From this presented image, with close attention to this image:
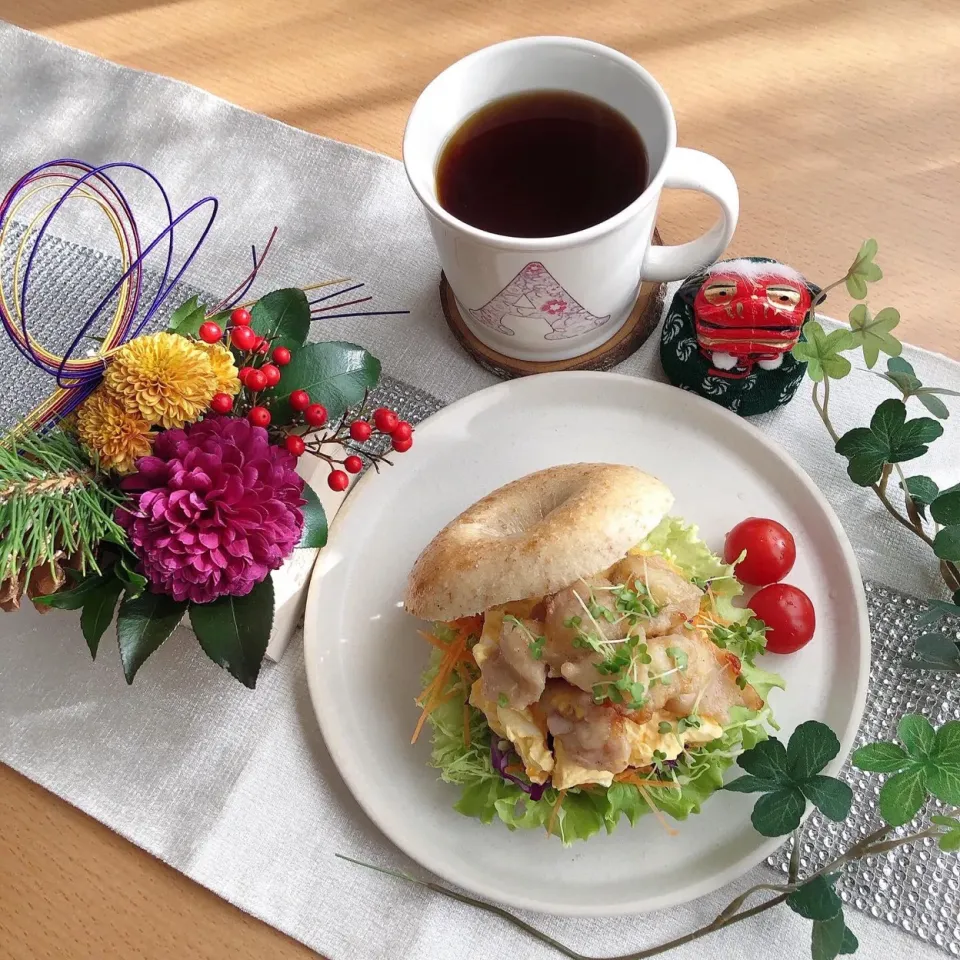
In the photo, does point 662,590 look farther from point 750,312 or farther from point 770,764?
point 750,312

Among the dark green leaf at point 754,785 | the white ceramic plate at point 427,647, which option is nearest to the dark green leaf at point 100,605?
the white ceramic plate at point 427,647

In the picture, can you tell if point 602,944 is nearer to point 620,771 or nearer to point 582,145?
point 620,771

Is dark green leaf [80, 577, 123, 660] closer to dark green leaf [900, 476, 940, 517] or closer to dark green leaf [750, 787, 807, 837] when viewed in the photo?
dark green leaf [750, 787, 807, 837]

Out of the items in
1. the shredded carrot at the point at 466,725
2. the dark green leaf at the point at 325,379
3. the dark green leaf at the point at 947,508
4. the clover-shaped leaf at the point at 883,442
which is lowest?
the shredded carrot at the point at 466,725

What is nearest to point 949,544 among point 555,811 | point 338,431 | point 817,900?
point 817,900

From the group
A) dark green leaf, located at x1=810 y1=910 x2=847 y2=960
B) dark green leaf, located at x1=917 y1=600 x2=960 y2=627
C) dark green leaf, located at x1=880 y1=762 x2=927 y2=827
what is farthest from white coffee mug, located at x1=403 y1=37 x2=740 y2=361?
dark green leaf, located at x1=810 y1=910 x2=847 y2=960

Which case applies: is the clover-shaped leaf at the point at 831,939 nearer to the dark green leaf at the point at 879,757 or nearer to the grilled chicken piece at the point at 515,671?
the dark green leaf at the point at 879,757
